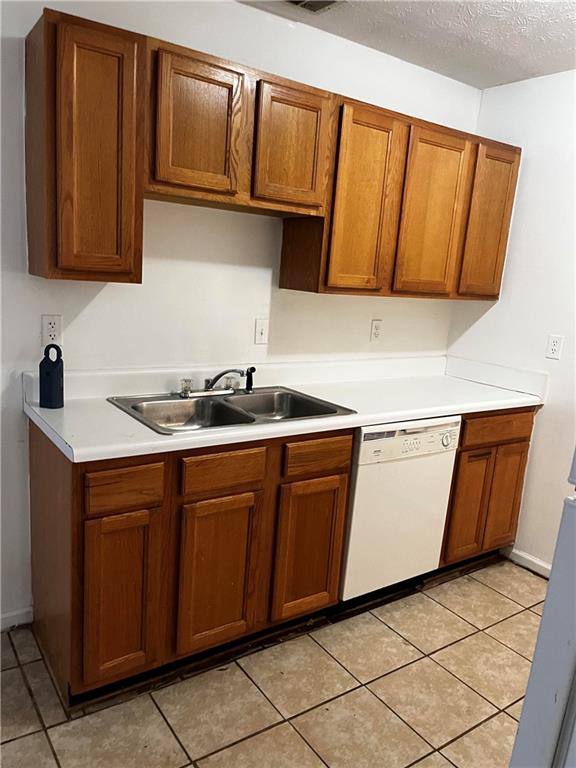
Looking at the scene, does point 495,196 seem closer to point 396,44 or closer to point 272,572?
point 396,44

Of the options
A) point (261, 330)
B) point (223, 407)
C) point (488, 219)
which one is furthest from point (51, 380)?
point (488, 219)

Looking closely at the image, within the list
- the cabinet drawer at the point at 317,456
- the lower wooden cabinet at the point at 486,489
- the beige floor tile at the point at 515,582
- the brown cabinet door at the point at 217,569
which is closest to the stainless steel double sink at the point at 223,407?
the cabinet drawer at the point at 317,456

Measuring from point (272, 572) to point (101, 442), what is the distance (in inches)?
35.6

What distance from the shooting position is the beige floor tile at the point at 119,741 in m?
1.79

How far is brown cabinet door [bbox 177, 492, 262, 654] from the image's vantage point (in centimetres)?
205

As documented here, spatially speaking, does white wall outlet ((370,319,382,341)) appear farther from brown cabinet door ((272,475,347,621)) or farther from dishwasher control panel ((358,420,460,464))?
brown cabinet door ((272,475,347,621))

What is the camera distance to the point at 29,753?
1791 millimetres

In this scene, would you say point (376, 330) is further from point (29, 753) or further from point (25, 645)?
point (29, 753)

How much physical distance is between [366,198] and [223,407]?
1.12 meters

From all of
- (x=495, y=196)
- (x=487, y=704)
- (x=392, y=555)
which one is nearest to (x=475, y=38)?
(x=495, y=196)

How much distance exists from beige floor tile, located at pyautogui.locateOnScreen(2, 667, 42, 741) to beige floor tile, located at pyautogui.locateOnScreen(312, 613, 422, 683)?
1094 mm

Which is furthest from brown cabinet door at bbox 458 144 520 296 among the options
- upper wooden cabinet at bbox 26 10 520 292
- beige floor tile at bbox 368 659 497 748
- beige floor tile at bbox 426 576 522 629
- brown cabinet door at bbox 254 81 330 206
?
beige floor tile at bbox 368 659 497 748

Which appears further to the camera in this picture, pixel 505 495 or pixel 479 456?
pixel 505 495

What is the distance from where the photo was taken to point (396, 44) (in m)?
2.75
